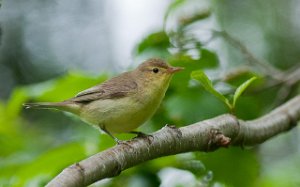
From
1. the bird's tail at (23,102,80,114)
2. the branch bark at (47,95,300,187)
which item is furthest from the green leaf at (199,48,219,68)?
the bird's tail at (23,102,80,114)

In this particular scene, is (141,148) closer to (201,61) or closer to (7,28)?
(201,61)

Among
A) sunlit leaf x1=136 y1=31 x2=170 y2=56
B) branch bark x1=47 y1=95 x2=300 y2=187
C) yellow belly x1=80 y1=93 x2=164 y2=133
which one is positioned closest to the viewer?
branch bark x1=47 y1=95 x2=300 y2=187

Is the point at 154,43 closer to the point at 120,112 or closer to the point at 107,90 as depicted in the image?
the point at 107,90

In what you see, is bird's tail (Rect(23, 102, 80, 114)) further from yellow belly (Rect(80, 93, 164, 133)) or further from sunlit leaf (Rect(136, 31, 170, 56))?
sunlit leaf (Rect(136, 31, 170, 56))

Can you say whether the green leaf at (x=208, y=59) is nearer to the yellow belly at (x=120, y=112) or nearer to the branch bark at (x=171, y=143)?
the yellow belly at (x=120, y=112)

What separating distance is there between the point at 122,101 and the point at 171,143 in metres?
1.13

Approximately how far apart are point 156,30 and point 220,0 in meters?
4.29

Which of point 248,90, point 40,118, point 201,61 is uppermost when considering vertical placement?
point 201,61

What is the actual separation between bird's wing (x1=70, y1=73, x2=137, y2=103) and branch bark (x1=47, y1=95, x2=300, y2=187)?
0.96 meters

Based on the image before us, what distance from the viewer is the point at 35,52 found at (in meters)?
9.48

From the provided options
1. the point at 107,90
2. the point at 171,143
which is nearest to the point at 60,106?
the point at 107,90

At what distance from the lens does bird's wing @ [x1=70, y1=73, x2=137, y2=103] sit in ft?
13.5

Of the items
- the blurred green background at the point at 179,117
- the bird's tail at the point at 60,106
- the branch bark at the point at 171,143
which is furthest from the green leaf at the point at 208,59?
the bird's tail at the point at 60,106

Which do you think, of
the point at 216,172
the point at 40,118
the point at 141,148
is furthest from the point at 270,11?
the point at 141,148
